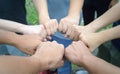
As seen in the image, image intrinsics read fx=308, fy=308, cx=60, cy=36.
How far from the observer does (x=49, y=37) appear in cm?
156

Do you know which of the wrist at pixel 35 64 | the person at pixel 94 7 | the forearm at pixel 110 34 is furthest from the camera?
the person at pixel 94 7

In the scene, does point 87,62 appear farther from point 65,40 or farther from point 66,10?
point 66,10

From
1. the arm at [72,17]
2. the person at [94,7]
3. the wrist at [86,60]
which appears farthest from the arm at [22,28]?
the person at [94,7]

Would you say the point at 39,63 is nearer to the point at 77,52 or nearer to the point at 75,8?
the point at 77,52

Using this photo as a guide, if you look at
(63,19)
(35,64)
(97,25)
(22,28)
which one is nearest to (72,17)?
(63,19)

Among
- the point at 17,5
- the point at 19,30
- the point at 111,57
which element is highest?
the point at 17,5

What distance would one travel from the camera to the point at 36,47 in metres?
1.44

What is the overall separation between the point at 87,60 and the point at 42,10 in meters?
Answer: 0.48

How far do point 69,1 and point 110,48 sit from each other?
0.40 metres

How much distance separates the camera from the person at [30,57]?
3.60ft

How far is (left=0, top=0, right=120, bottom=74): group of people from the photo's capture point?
1.22 m

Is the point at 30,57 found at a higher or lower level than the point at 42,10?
lower

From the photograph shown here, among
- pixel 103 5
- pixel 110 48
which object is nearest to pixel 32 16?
pixel 103 5

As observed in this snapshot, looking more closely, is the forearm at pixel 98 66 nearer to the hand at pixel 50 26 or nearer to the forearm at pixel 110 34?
the forearm at pixel 110 34
